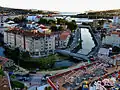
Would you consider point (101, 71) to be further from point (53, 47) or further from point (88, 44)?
point (88, 44)

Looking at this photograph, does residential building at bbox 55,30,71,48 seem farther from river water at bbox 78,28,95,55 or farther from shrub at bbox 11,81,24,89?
shrub at bbox 11,81,24,89

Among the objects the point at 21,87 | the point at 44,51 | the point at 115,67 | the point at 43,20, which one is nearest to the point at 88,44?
the point at 44,51

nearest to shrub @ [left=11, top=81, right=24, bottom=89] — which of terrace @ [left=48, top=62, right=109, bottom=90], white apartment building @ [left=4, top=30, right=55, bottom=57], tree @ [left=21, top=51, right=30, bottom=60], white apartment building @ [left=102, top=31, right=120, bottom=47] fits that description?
terrace @ [left=48, top=62, right=109, bottom=90]

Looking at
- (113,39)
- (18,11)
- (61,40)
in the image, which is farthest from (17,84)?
(18,11)

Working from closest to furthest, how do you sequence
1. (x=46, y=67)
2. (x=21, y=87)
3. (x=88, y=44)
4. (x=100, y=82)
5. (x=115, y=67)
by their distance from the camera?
(x=100, y=82) → (x=21, y=87) → (x=115, y=67) → (x=46, y=67) → (x=88, y=44)

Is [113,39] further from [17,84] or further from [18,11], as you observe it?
[18,11]

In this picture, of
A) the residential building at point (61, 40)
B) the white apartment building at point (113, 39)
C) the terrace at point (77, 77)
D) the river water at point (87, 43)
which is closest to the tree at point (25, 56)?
the residential building at point (61, 40)

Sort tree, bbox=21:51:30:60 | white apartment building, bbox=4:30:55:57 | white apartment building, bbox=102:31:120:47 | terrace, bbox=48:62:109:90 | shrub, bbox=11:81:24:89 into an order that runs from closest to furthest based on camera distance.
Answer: terrace, bbox=48:62:109:90, shrub, bbox=11:81:24:89, tree, bbox=21:51:30:60, white apartment building, bbox=4:30:55:57, white apartment building, bbox=102:31:120:47

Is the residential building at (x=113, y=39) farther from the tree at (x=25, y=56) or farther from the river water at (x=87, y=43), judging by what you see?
the tree at (x=25, y=56)
